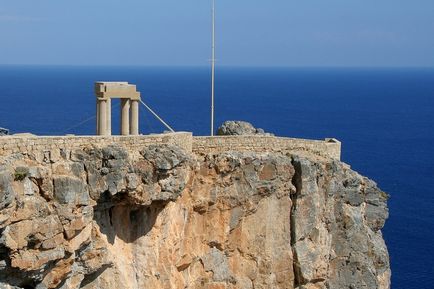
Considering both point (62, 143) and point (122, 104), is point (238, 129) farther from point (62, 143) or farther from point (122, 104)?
point (62, 143)

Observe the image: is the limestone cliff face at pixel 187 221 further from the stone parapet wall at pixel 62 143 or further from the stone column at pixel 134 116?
the stone column at pixel 134 116

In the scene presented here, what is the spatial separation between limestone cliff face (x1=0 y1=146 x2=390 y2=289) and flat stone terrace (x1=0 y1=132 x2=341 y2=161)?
1.39 feet

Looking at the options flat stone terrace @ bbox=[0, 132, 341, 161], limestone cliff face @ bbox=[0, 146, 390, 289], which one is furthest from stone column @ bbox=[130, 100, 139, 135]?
limestone cliff face @ bbox=[0, 146, 390, 289]

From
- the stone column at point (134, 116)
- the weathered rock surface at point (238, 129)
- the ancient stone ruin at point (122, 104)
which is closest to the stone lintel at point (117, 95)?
the ancient stone ruin at point (122, 104)

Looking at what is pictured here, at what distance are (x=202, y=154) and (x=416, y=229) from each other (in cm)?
5632

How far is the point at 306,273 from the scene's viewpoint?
5025cm

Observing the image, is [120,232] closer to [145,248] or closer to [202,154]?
[145,248]

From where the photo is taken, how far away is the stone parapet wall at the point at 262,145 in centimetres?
4844

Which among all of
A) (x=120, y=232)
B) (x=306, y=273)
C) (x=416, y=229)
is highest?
(x=120, y=232)

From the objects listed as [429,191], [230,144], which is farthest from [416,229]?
[230,144]

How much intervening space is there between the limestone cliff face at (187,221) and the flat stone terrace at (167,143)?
16.6 inches

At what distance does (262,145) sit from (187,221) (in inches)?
244

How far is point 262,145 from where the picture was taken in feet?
164

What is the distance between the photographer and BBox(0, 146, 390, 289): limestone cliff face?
3809 cm
